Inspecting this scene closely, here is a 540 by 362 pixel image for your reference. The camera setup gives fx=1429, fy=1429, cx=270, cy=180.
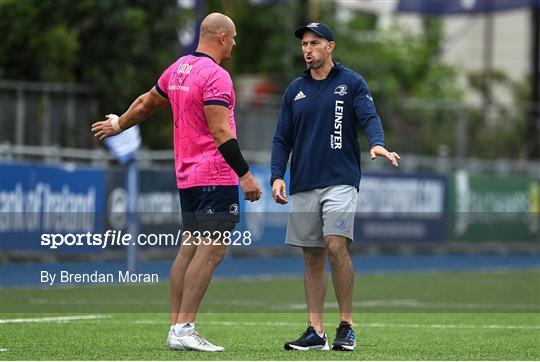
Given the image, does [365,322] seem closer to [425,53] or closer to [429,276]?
[429,276]

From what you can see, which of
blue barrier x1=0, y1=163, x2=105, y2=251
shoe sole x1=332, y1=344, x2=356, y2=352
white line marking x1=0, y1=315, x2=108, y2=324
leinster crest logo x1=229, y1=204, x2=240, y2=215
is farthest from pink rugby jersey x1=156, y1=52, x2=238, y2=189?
blue barrier x1=0, y1=163, x2=105, y2=251

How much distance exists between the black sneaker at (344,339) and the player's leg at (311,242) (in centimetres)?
16

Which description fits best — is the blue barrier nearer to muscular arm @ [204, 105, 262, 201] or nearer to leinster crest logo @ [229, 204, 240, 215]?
leinster crest logo @ [229, 204, 240, 215]

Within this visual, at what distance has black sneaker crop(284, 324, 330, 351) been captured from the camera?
9445 millimetres

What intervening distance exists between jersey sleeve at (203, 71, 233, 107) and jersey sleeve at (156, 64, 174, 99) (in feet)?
1.27

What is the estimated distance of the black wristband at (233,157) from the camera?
8992 mm

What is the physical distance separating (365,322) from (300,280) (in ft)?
24.3

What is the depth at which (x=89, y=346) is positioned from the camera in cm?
944

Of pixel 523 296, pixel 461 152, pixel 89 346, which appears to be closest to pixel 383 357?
pixel 89 346

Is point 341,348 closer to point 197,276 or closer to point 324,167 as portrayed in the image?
point 197,276

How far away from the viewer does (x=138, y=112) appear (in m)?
9.73

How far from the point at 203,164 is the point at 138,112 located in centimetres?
78

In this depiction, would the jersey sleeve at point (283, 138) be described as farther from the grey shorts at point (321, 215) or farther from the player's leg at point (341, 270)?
the player's leg at point (341, 270)

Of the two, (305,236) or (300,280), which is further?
(300,280)
